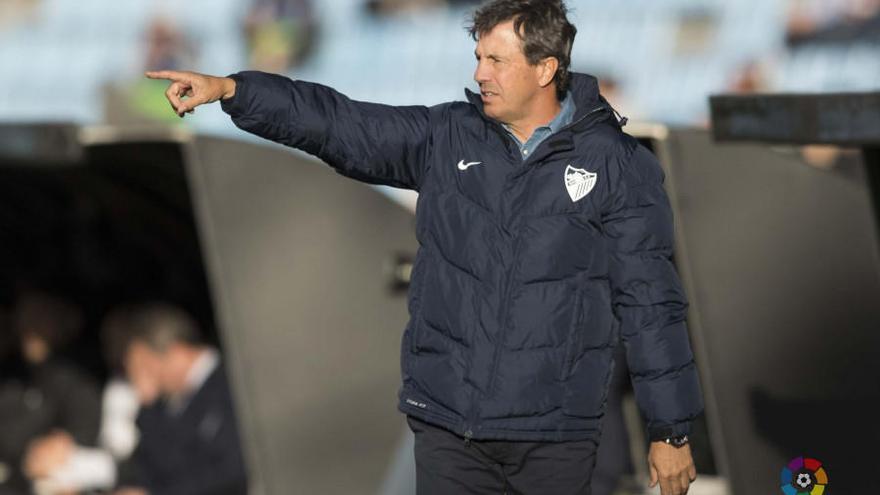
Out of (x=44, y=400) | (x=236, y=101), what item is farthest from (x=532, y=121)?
(x=44, y=400)

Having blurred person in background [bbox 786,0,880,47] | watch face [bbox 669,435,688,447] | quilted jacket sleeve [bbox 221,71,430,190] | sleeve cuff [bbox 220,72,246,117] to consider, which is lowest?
watch face [bbox 669,435,688,447]

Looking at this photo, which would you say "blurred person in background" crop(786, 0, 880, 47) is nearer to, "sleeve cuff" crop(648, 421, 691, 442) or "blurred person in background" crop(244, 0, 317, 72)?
"blurred person in background" crop(244, 0, 317, 72)

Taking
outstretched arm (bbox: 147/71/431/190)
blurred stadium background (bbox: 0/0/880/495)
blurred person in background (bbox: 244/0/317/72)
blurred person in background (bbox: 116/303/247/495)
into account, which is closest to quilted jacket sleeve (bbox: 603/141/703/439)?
outstretched arm (bbox: 147/71/431/190)

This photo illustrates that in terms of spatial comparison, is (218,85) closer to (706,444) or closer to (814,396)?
(814,396)

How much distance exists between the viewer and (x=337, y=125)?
3738mm

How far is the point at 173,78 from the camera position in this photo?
3.59 meters

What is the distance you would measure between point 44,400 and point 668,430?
17.9ft

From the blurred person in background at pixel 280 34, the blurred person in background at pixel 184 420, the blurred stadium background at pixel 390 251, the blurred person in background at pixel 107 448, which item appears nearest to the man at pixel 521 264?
the blurred stadium background at pixel 390 251

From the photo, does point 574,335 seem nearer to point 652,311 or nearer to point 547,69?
point 652,311

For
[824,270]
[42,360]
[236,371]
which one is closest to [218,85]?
[824,270]

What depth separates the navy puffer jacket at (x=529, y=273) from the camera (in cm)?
363

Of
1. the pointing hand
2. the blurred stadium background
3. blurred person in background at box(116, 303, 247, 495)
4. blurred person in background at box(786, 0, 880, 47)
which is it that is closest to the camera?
the pointing hand

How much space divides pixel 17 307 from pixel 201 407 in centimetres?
269

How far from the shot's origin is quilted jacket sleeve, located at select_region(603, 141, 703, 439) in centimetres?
366
